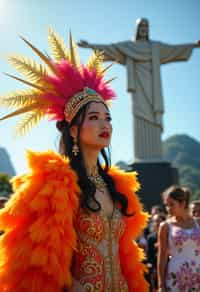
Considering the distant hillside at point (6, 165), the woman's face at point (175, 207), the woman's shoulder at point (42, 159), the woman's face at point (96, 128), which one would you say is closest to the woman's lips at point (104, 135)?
the woman's face at point (96, 128)

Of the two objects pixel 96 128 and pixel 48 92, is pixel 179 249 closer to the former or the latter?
pixel 96 128

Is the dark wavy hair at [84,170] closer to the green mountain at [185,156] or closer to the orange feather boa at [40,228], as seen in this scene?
the orange feather boa at [40,228]

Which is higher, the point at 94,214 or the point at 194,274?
the point at 94,214

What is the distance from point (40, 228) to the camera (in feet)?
4.79

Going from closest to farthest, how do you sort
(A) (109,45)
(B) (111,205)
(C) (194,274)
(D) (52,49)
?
(B) (111,205) < (D) (52,49) < (C) (194,274) < (A) (109,45)

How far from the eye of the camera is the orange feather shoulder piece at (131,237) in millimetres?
1786

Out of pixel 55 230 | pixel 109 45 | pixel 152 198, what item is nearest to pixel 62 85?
pixel 55 230

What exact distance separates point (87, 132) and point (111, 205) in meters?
0.40

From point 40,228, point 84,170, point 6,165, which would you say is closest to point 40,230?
point 40,228

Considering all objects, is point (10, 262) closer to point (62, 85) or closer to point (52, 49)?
point (62, 85)

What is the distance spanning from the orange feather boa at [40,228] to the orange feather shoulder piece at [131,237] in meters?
0.03

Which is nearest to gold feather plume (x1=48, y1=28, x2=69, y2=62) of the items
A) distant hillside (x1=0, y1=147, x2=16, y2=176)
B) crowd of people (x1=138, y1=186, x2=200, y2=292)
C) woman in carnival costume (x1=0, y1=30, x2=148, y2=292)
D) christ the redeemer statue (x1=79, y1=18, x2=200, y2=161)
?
woman in carnival costume (x1=0, y1=30, x2=148, y2=292)

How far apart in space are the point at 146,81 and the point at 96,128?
885 centimetres

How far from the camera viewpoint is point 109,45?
33.7 ft
